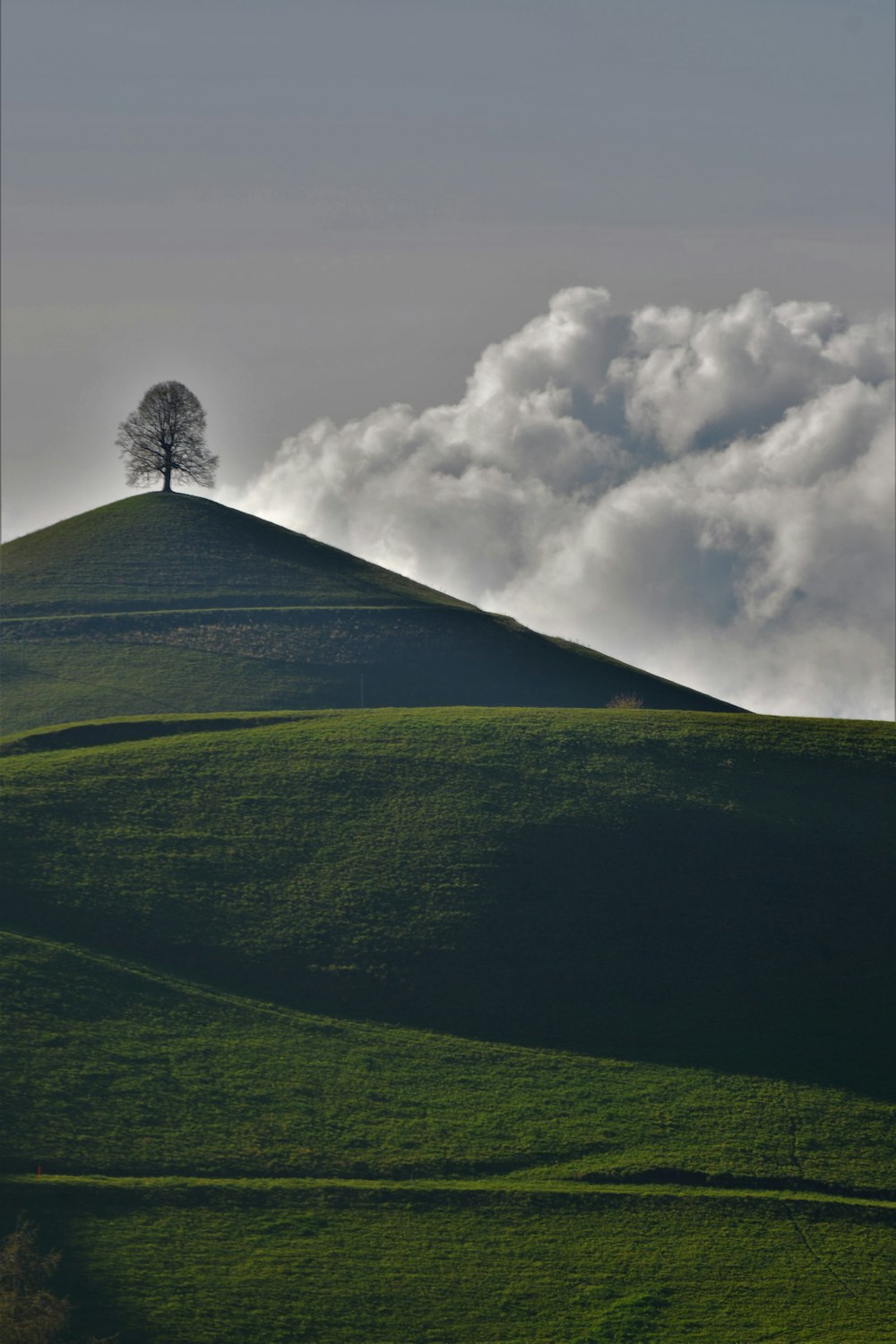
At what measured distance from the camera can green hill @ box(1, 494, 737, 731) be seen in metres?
102

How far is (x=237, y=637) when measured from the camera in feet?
370

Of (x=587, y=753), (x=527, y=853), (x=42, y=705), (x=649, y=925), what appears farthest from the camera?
(x=42, y=705)

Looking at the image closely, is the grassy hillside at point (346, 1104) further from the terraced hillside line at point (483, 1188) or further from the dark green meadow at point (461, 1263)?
the dark green meadow at point (461, 1263)

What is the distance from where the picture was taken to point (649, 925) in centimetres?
6594

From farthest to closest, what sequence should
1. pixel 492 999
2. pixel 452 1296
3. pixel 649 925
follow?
pixel 649 925
pixel 492 999
pixel 452 1296

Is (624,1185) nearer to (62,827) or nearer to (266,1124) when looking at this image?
(266,1124)

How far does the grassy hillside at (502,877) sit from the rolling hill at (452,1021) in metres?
0.18

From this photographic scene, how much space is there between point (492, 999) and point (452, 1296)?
18187 mm

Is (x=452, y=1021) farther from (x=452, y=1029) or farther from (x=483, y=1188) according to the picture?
(x=483, y=1188)

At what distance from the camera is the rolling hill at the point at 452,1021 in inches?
1746

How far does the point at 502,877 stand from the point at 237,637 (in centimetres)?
5034

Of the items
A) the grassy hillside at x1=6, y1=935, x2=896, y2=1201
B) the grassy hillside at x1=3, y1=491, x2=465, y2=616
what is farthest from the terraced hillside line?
the grassy hillside at x1=3, y1=491, x2=465, y2=616

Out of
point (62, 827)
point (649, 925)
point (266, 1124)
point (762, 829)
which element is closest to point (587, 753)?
point (762, 829)

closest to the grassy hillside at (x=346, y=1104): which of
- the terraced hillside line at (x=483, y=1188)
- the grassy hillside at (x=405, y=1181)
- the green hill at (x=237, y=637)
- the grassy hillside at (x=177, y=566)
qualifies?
the grassy hillside at (x=405, y=1181)
